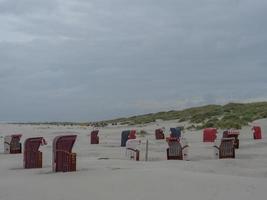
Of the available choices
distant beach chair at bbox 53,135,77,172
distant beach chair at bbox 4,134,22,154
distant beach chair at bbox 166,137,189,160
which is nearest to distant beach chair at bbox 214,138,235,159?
distant beach chair at bbox 166,137,189,160

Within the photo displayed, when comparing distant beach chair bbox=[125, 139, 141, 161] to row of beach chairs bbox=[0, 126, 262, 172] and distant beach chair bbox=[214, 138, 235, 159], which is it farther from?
distant beach chair bbox=[214, 138, 235, 159]

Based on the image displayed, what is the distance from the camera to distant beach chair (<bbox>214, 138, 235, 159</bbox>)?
19.0 meters

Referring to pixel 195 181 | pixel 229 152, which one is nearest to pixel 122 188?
pixel 195 181

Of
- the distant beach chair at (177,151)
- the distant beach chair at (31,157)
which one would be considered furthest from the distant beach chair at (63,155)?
the distant beach chair at (177,151)

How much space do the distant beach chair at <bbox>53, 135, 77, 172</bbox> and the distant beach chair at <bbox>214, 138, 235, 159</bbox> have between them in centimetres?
681

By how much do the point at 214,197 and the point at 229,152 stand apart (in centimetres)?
982

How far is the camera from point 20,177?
13.1 m

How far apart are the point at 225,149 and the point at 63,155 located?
7.25 m

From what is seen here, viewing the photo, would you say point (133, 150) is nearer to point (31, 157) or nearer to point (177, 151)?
point (177, 151)

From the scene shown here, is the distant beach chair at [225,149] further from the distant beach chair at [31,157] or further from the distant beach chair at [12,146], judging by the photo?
the distant beach chair at [12,146]

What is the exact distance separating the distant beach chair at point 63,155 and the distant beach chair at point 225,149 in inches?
268

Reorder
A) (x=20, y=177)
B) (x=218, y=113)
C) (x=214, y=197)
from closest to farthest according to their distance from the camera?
(x=214, y=197)
(x=20, y=177)
(x=218, y=113)

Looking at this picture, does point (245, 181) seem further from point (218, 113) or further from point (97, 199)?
point (218, 113)

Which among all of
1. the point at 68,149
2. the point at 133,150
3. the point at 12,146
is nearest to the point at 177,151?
the point at 133,150
